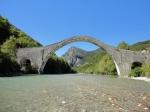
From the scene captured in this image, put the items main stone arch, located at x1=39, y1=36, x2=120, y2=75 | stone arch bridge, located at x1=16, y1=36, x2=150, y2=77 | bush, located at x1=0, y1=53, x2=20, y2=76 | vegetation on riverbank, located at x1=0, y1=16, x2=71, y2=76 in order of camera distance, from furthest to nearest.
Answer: main stone arch, located at x1=39, y1=36, x2=120, y2=75 → stone arch bridge, located at x1=16, y1=36, x2=150, y2=77 → vegetation on riverbank, located at x1=0, y1=16, x2=71, y2=76 → bush, located at x1=0, y1=53, x2=20, y2=76

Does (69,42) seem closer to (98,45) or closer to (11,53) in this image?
(98,45)

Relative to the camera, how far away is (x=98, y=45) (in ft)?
266

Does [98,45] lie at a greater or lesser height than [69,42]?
lesser

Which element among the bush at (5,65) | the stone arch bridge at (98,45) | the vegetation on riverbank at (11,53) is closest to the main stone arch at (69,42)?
the stone arch bridge at (98,45)

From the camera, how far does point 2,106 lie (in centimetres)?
1211

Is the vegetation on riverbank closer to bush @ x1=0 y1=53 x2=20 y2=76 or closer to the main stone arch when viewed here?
bush @ x1=0 y1=53 x2=20 y2=76

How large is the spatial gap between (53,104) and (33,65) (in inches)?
2549

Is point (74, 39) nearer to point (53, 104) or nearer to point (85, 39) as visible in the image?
point (85, 39)

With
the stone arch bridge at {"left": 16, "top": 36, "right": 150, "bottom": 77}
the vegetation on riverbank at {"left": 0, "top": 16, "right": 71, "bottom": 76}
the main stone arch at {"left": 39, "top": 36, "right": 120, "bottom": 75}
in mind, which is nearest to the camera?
the vegetation on riverbank at {"left": 0, "top": 16, "right": 71, "bottom": 76}

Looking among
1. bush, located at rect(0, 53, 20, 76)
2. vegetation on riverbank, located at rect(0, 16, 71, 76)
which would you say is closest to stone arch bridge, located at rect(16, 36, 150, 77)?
vegetation on riverbank, located at rect(0, 16, 71, 76)

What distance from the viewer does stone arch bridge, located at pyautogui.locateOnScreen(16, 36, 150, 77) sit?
238 ft

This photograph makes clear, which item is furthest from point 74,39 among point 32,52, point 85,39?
point 32,52

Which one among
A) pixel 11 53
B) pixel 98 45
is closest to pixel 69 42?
pixel 98 45

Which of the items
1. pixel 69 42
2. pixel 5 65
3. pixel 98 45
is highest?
pixel 69 42
